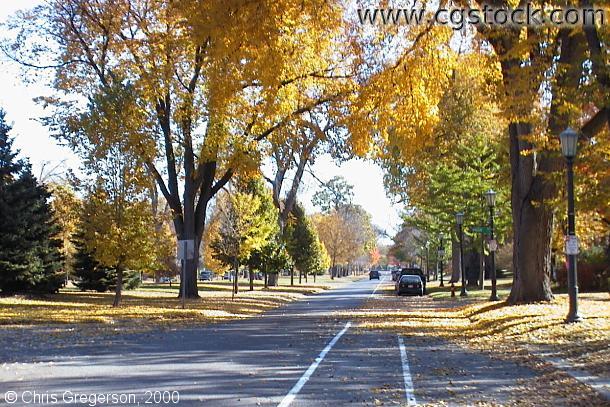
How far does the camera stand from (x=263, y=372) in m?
11.4

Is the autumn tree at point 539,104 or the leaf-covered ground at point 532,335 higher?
the autumn tree at point 539,104

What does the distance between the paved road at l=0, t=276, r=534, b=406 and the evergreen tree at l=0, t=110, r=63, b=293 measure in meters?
17.4

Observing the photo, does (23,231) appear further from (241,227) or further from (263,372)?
(263,372)

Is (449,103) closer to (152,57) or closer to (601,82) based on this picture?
(152,57)

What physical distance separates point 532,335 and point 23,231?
80.0 feet

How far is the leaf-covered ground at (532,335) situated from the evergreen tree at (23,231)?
1553 centimetres

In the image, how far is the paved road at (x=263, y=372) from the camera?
9.30 m

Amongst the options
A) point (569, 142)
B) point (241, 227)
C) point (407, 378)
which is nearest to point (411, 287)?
point (241, 227)

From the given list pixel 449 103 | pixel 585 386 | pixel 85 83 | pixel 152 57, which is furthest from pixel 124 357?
pixel 449 103

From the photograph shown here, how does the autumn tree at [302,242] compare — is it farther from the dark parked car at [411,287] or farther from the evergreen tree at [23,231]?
the evergreen tree at [23,231]

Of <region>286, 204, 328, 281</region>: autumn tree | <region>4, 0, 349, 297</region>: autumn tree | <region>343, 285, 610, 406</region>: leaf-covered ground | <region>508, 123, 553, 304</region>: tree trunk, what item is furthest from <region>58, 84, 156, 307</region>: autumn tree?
<region>286, 204, 328, 281</region>: autumn tree

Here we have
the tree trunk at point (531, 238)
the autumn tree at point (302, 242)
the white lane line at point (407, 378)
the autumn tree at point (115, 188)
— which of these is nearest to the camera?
the white lane line at point (407, 378)

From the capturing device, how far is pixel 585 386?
10.2 meters

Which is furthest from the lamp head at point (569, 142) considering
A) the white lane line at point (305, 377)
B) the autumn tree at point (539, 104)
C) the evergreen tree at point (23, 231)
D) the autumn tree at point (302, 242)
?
the autumn tree at point (302, 242)
